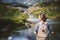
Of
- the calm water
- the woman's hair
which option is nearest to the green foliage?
the calm water

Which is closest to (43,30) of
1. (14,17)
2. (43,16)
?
(43,16)

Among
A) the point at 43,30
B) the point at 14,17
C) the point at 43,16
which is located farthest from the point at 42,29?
the point at 14,17

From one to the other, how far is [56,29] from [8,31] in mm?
585

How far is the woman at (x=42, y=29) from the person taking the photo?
75.5 inches

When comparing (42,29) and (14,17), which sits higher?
(14,17)

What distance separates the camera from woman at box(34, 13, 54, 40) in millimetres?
1918

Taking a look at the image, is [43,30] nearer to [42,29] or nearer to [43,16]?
[42,29]

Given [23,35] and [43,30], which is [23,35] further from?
[43,30]

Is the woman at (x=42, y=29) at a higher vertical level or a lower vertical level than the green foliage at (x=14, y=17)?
lower

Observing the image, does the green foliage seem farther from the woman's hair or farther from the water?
the woman's hair

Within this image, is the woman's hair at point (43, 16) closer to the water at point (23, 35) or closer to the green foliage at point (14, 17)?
the water at point (23, 35)

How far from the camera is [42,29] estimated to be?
1916 mm

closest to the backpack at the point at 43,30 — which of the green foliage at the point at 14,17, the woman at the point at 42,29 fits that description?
the woman at the point at 42,29

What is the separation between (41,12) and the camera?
196 cm
